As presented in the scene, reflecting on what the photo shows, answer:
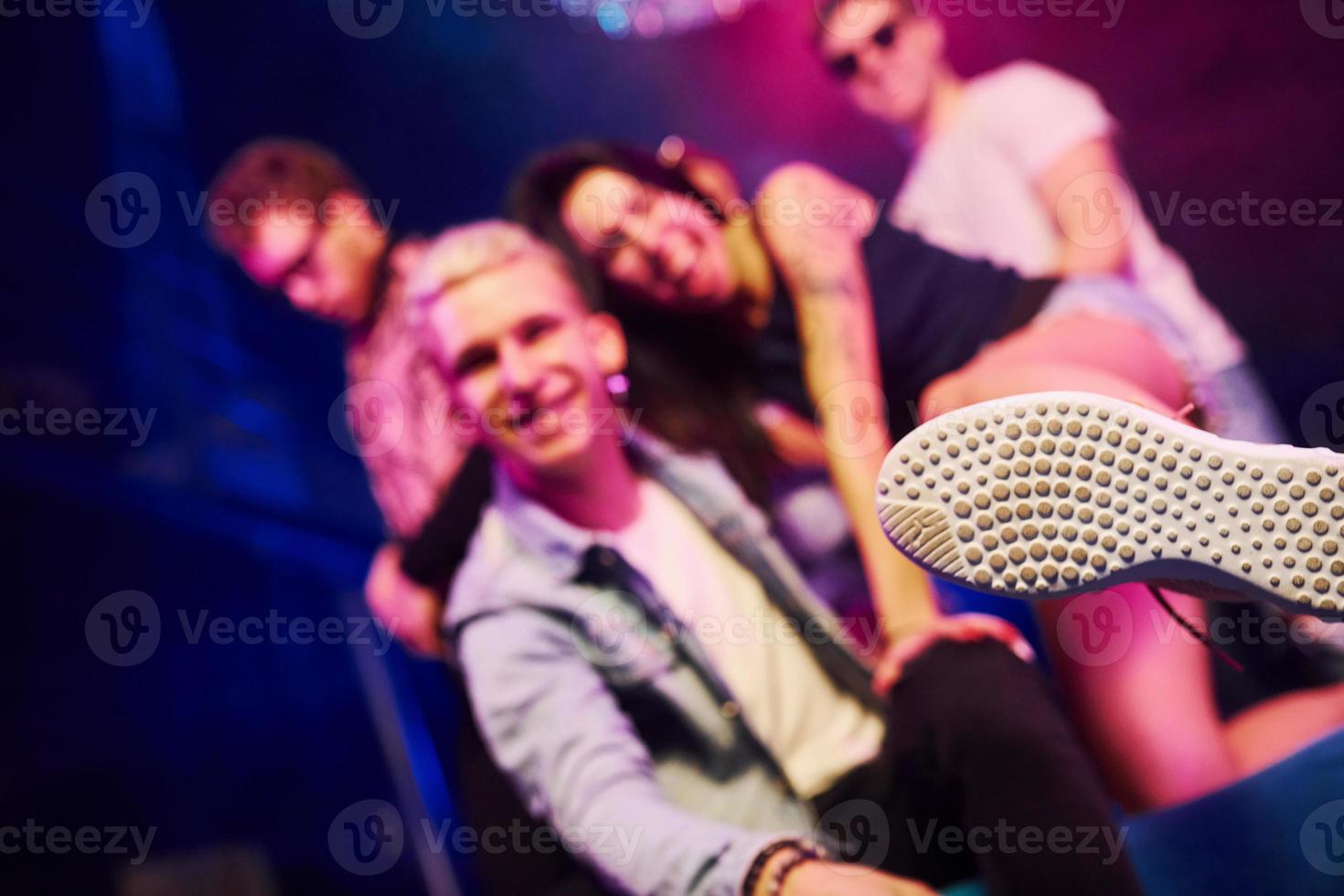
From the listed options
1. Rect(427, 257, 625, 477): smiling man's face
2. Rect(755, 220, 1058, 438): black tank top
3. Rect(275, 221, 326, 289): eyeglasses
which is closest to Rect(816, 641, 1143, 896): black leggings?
Rect(755, 220, 1058, 438): black tank top

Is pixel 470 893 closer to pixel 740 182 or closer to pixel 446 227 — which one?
pixel 446 227

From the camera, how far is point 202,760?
1669 mm

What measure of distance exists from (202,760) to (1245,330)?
1.74 metres

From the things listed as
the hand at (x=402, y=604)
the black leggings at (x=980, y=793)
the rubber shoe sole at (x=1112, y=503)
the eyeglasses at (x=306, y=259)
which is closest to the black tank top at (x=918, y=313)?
the black leggings at (x=980, y=793)

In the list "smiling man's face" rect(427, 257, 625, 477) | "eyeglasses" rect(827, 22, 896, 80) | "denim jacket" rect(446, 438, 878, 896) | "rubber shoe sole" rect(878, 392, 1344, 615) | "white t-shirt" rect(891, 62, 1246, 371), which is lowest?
"denim jacket" rect(446, 438, 878, 896)

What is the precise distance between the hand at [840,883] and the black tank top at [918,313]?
60 cm

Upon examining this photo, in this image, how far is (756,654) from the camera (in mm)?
1439

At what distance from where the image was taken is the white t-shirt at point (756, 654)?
1402mm

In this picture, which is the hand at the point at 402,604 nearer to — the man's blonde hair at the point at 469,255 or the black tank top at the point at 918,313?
the man's blonde hair at the point at 469,255

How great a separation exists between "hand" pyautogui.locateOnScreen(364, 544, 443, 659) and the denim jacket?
5 centimetres

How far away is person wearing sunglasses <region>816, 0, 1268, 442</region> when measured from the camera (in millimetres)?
1392

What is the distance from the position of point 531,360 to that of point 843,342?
46cm

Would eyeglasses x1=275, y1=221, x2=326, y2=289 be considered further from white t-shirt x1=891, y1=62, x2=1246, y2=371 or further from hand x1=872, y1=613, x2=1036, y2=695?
hand x1=872, y1=613, x2=1036, y2=695

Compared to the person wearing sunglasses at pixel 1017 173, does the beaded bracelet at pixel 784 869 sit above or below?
below
